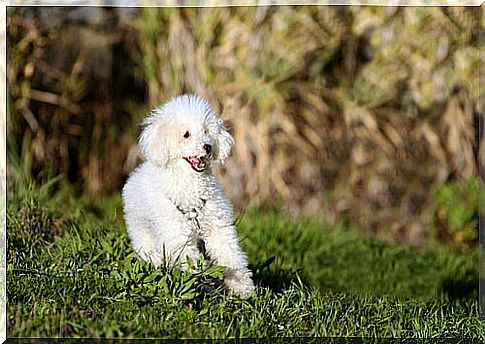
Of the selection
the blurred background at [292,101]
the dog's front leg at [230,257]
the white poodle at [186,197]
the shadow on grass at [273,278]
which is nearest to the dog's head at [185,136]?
the white poodle at [186,197]

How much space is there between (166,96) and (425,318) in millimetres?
3867

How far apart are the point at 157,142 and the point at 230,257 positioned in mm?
693

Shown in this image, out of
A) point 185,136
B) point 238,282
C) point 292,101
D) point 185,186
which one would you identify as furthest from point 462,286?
point 185,136

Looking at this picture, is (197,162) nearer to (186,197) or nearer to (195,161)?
(195,161)

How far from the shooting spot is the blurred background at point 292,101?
7.79 m

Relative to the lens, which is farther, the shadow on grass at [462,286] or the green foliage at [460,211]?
the green foliage at [460,211]

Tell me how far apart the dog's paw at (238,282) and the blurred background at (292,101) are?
3311mm

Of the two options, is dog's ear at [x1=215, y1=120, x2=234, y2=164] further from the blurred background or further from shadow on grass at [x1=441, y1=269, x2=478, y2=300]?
the blurred background

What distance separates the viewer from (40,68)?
26.0ft

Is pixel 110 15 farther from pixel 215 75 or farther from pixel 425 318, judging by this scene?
pixel 425 318

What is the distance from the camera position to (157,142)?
180 inches

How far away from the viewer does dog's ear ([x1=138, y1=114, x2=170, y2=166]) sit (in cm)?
455

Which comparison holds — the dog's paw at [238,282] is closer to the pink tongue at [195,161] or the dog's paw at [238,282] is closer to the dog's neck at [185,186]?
the dog's neck at [185,186]

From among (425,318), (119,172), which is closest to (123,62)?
(119,172)
